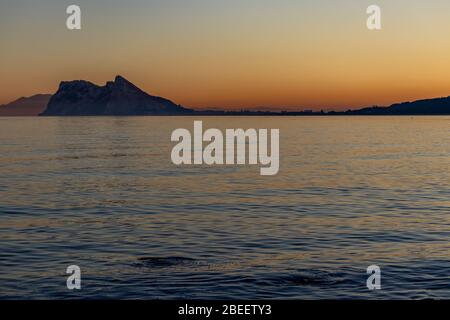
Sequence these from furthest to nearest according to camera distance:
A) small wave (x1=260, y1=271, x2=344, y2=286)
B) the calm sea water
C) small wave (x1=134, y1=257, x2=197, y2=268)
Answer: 1. small wave (x1=134, y1=257, x2=197, y2=268)
2. small wave (x1=260, y1=271, x2=344, y2=286)
3. the calm sea water

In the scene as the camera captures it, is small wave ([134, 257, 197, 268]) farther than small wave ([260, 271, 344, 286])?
Yes

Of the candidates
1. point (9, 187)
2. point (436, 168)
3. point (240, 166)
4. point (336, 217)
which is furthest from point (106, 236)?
point (436, 168)

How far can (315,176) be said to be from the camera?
200ft

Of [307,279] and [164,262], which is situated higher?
[164,262]

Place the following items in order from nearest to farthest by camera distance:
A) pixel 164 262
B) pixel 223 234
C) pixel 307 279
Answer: pixel 307 279, pixel 164 262, pixel 223 234

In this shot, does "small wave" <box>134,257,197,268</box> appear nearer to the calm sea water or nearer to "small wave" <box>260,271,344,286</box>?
the calm sea water

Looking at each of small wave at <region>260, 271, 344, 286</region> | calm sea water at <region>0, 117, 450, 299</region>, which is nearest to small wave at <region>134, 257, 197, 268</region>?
calm sea water at <region>0, 117, 450, 299</region>

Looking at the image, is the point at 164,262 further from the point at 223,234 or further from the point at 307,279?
the point at 223,234

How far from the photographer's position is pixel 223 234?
102ft

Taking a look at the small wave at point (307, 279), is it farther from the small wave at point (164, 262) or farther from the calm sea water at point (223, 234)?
the small wave at point (164, 262)

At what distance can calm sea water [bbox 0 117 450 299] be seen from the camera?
69.4ft

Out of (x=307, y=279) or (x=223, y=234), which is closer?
(x=307, y=279)

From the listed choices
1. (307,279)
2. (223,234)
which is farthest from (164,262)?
(223,234)
